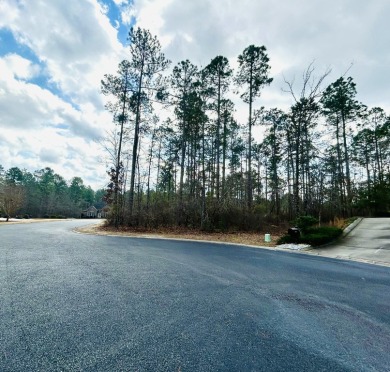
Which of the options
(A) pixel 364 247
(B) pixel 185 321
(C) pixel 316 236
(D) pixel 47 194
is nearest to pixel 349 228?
(A) pixel 364 247

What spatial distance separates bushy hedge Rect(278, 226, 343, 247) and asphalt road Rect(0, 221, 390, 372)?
611 centimetres

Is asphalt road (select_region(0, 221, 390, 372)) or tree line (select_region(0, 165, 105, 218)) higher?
tree line (select_region(0, 165, 105, 218))

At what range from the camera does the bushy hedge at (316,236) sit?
10.6m

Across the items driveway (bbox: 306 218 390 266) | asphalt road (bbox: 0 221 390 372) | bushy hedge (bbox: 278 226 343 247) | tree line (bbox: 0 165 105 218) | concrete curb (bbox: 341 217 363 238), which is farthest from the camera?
tree line (bbox: 0 165 105 218)

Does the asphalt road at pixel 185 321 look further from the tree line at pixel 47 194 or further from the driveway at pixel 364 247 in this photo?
the tree line at pixel 47 194

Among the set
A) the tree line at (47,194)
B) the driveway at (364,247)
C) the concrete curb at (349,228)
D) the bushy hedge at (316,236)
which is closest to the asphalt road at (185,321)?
the driveway at (364,247)

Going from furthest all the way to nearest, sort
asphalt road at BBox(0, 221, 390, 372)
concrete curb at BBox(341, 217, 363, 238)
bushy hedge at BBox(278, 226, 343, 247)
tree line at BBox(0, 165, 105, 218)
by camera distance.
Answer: tree line at BBox(0, 165, 105, 218) → concrete curb at BBox(341, 217, 363, 238) → bushy hedge at BBox(278, 226, 343, 247) → asphalt road at BBox(0, 221, 390, 372)

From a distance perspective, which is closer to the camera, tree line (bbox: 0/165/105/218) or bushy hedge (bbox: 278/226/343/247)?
bushy hedge (bbox: 278/226/343/247)

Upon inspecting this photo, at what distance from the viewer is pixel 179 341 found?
2.13 meters

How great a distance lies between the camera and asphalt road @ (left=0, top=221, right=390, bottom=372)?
73.4 inches

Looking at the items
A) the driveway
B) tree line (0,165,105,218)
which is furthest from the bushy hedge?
tree line (0,165,105,218)

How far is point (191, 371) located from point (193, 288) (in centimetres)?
210

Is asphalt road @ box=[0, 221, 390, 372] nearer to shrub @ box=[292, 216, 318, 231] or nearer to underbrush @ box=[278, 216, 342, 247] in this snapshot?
underbrush @ box=[278, 216, 342, 247]

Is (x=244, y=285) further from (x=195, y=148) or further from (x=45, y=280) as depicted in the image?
(x=195, y=148)
